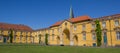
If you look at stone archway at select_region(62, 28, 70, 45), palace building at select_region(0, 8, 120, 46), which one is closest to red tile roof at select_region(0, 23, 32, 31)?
palace building at select_region(0, 8, 120, 46)

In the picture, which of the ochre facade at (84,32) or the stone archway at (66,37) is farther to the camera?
the stone archway at (66,37)

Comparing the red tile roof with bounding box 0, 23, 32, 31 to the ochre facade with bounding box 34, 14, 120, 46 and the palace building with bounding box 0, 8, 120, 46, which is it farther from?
the ochre facade with bounding box 34, 14, 120, 46

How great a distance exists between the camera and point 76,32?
163 feet

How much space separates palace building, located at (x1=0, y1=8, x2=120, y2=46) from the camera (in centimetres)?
3847

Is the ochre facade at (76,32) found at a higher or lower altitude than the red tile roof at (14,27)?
lower

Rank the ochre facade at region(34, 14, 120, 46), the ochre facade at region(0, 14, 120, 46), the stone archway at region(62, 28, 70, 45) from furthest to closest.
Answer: the stone archway at region(62, 28, 70, 45) → the ochre facade at region(0, 14, 120, 46) → the ochre facade at region(34, 14, 120, 46)

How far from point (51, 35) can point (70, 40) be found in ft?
43.1

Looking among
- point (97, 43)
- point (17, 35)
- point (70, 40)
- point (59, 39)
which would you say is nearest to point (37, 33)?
point (17, 35)

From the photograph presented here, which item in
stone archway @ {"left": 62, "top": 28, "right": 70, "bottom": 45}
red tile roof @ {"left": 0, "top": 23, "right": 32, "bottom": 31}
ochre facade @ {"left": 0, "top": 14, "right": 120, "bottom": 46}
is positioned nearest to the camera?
ochre facade @ {"left": 0, "top": 14, "right": 120, "bottom": 46}

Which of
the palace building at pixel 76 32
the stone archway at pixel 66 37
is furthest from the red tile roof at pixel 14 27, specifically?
the stone archway at pixel 66 37

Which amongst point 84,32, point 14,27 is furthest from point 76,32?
point 14,27

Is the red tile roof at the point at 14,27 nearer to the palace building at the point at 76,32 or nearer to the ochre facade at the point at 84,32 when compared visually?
the palace building at the point at 76,32

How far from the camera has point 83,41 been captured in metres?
46.8

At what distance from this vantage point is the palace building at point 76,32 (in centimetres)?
3847
